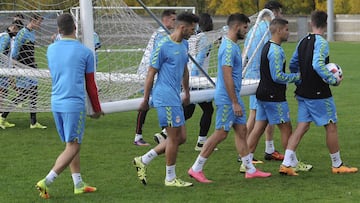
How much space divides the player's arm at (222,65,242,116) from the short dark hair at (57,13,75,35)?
1.76 meters

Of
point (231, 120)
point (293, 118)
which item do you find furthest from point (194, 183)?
point (293, 118)

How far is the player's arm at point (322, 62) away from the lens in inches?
351

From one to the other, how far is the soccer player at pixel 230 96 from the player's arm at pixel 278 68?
1.60ft

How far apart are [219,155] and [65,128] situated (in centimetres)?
326

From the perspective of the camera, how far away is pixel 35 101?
11531 millimetres

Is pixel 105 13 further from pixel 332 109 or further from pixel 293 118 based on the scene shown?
pixel 293 118

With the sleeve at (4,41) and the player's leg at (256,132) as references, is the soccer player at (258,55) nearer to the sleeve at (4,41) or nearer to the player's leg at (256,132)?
the player's leg at (256,132)

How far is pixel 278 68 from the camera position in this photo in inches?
361

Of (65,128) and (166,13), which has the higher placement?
(166,13)

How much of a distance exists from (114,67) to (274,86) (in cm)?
284

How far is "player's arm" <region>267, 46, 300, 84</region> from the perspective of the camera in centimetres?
915

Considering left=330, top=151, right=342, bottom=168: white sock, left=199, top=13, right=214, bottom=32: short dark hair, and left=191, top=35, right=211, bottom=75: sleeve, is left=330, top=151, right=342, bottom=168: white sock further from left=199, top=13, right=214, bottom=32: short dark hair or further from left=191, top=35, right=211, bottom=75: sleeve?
left=199, top=13, right=214, bottom=32: short dark hair

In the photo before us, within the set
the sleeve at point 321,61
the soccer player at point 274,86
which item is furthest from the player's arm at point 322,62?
the soccer player at point 274,86

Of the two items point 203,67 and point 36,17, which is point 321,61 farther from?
point 36,17
